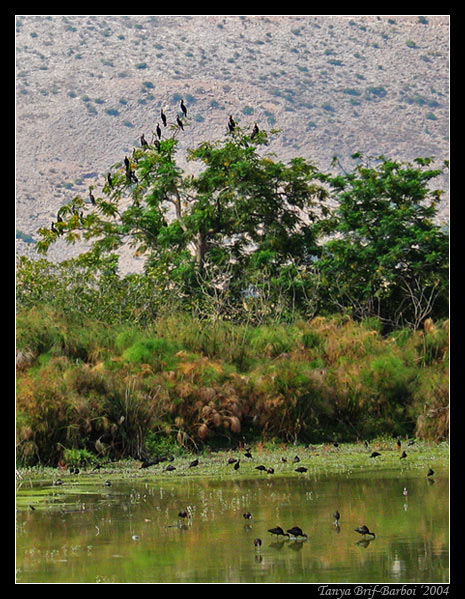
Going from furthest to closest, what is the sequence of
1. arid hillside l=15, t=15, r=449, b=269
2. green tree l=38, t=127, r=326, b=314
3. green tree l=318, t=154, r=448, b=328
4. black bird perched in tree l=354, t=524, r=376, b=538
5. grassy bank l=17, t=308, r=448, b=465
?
arid hillside l=15, t=15, r=449, b=269 → green tree l=38, t=127, r=326, b=314 → green tree l=318, t=154, r=448, b=328 → grassy bank l=17, t=308, r=448, b=465 → black bird perched in tree l=354, t=524, r=376, b=538

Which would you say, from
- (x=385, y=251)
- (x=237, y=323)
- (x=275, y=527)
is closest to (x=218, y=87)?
(x=385, y=251)

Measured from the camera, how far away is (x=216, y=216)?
117 ft

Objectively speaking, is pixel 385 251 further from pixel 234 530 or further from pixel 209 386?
pixel 234 530

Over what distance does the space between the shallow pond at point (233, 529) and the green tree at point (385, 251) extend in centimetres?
1635

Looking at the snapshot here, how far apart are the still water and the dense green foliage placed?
8.87 ft

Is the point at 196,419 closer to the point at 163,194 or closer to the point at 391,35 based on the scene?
the point at 163,194

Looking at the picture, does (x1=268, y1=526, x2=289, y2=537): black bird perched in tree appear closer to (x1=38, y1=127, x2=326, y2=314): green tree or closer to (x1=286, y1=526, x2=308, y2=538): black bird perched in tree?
(x1=286, y1=526, x2=308, y2=538): black bird perched in tree

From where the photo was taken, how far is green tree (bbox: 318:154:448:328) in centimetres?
3222

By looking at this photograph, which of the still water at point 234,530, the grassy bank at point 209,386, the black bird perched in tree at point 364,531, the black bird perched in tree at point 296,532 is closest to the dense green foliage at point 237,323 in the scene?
the grassy bank at point 209,386

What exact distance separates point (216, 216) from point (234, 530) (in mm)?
24611

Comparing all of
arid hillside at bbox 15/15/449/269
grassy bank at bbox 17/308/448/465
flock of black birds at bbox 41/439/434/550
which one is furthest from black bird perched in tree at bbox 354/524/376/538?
arid hillside at bbox 15/15/449/269

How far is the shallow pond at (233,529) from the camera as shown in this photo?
9.77 meters

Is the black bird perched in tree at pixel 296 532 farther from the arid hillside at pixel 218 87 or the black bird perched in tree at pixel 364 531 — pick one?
the arid hillside at pixel 218 87
